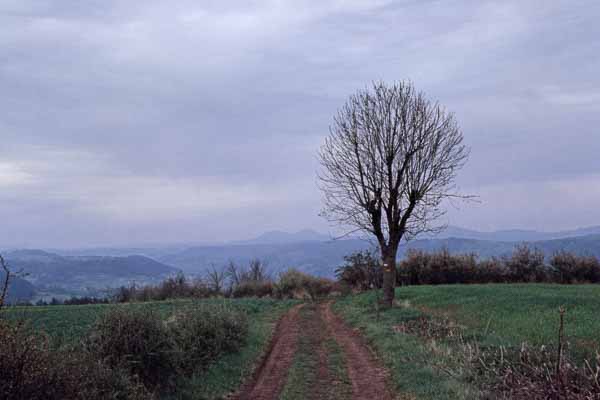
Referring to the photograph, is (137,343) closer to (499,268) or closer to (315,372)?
(315,372)

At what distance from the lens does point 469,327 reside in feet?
59.9

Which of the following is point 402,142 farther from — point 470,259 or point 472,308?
point 470,259

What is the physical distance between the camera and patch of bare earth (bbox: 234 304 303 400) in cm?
1164

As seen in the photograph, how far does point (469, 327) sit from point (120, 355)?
11.6 m

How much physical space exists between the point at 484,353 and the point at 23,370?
9.31m

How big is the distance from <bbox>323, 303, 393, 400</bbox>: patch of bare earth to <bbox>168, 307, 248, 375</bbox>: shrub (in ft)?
10.8

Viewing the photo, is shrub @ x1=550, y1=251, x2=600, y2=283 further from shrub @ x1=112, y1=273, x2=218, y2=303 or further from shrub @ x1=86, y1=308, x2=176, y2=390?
shrub @ x1=86, y1=308, x2=176, y2=390

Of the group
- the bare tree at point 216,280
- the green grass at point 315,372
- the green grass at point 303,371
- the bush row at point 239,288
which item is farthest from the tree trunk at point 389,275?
the bare tree at point 216,280

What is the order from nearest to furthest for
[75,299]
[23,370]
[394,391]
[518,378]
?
1. [23,370]
2. [518,378]
3. [394,391]
4. [75,299]

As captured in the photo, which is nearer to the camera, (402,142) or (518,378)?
(518,378)

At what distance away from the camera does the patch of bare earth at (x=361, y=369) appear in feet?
37.2

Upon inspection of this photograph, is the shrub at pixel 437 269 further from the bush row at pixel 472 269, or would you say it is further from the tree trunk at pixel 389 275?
the tree trunk at pixel 389 275

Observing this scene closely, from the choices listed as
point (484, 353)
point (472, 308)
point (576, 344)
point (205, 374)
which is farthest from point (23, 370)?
point (472, 308)

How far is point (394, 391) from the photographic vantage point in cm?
1144
